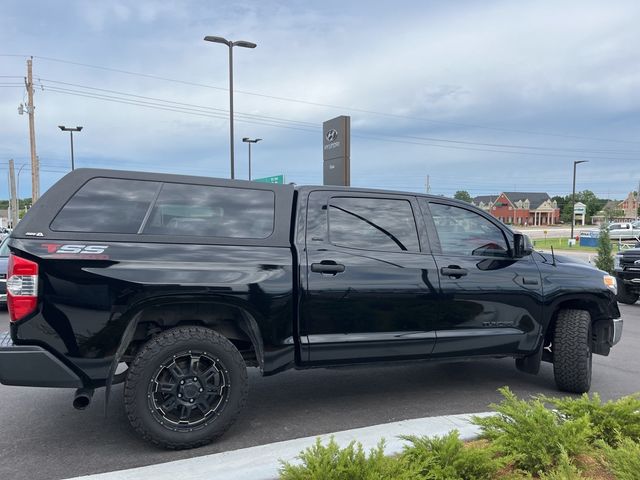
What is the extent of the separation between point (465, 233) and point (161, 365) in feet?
9.23

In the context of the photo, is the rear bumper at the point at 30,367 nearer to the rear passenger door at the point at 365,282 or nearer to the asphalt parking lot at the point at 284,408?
the asphalt parking lot at the point at 284,408

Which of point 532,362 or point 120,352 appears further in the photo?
point 532,362

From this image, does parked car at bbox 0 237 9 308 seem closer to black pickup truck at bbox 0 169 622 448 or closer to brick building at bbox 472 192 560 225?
black pickup truck at bbox 0 169 622 448

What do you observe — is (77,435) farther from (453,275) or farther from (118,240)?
(453,275)

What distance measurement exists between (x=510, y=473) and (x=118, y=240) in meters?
2.77

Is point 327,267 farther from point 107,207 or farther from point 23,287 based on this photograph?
point 23,287

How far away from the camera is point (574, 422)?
115 inches

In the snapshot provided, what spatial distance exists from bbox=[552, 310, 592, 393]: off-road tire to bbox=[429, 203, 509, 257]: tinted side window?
90cm

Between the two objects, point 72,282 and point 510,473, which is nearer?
point 510,473

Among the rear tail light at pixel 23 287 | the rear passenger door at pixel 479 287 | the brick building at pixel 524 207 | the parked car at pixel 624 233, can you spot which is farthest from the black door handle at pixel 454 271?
the brick building at pixel 524 207

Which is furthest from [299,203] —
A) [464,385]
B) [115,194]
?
[464,385]

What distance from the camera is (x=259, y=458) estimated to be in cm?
300

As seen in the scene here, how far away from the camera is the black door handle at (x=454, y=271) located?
14.0ft

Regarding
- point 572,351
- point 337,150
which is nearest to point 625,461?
point 572,351
